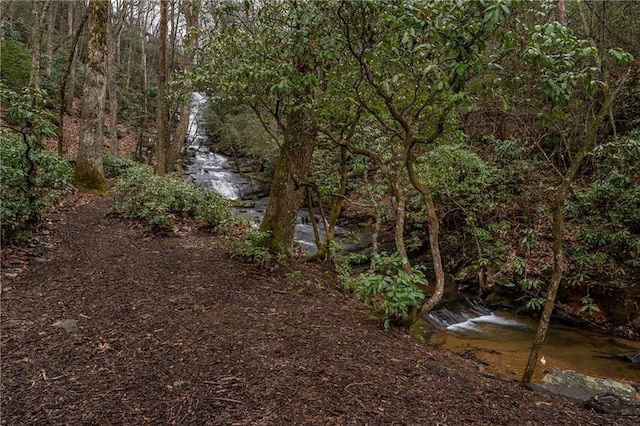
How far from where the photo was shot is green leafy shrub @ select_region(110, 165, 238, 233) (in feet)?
24.1

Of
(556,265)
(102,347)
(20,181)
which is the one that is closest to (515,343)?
(556,265)

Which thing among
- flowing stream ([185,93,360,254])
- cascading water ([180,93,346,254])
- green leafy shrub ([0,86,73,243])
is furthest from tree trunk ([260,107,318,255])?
cascading water ([180,93,346,254])

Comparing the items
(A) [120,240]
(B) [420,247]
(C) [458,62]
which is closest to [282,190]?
(A) [120,240]

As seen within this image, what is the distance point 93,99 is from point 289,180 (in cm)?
607

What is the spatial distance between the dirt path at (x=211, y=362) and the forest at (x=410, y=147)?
0.81m

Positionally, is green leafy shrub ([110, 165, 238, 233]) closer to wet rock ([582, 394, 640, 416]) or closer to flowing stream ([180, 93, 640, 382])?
flowing stream ([180, 93, 640, 382])

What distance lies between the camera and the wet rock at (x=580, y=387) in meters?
3.98

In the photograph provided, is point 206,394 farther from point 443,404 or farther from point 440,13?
point 440,13

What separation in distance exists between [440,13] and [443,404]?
3.04 meters

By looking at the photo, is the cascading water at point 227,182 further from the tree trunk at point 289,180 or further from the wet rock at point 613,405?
the wet rock at point 613,405

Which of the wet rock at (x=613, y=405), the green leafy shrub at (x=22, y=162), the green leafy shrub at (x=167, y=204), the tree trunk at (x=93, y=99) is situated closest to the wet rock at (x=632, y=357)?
the wet rock at (x=613, y=405)

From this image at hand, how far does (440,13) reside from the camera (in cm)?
308

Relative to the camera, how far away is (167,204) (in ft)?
25.3

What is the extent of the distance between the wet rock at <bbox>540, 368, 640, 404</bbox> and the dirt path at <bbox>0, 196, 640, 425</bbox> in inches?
37.5
